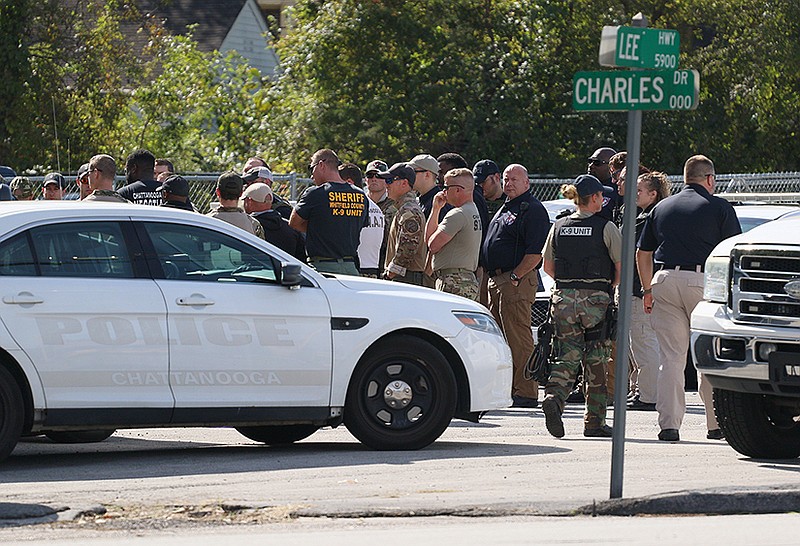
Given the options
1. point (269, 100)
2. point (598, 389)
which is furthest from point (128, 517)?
point (269, 100)

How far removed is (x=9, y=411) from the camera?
9570mm

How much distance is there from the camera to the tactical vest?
38.0 ft

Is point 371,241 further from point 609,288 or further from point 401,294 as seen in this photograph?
point 401,294

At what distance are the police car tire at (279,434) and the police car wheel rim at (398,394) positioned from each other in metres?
0.88

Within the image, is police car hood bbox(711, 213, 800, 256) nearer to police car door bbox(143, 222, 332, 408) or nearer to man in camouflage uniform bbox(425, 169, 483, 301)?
police car door bbox(143, 222, 332, 408)

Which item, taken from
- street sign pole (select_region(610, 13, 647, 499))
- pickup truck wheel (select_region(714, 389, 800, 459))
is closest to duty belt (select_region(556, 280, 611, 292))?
pickup truck wheel (select_region(714, 389, 800, 459))

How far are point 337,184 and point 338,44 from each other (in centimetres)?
1633

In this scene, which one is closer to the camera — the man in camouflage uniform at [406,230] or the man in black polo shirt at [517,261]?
the man in black polo shirt at [517,261]

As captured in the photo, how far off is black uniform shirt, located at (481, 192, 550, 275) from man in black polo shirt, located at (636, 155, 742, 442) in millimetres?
1791

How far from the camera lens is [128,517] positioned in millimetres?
8094

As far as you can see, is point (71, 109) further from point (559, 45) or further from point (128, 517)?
point (128, 517)

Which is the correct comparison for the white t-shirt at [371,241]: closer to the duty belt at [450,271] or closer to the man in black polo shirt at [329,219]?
the duty belt at [450,271]

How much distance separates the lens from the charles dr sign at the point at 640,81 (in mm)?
8377

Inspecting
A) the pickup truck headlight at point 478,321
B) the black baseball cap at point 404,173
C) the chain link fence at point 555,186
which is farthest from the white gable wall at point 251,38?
the pickup truck headlight at point 478,321
